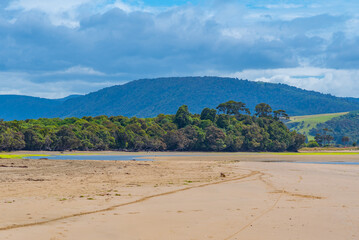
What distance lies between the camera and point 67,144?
91625 mm

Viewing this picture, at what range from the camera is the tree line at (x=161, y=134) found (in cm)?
8950

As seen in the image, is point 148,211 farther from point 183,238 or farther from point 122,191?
point 122,191

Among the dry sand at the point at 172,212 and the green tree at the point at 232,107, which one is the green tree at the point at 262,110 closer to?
the green tree at the point at 232,107

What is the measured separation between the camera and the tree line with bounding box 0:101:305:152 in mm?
89500

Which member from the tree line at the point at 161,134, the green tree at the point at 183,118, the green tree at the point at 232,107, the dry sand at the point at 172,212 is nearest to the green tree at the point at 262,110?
the tree line at the point at 161,134

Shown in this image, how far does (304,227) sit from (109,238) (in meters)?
5.69

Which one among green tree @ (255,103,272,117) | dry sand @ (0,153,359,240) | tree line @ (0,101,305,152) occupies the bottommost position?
dry sand @ (0,153,359,240)

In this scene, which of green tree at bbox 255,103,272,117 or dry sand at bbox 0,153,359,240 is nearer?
dry sand at bbox 0,153,359,240

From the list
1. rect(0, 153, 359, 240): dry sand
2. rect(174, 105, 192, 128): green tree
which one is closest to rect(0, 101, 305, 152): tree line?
rect(174, 105, 192, 128): green tree

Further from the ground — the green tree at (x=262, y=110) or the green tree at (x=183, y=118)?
the green tree at (x=262, y=110)

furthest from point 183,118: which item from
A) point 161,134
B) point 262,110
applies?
point 262,110

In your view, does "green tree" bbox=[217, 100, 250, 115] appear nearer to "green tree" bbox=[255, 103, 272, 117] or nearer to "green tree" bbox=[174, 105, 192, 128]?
"green tree" bbox=[255, 103, 272, 117]

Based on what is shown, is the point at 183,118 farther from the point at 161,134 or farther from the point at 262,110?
the point at 262,110

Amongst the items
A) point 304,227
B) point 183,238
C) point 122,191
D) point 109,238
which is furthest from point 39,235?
point 122,191
